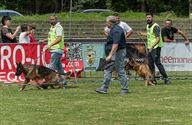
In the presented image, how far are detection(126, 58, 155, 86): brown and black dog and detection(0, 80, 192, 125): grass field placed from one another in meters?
0.63

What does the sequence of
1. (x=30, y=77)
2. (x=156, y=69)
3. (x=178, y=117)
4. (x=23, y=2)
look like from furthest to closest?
(x=23, y=2) → (x=156, y=69) → (x=30, y=77) → (x=178, y=117)

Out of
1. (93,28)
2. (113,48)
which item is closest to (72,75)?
(113,48)

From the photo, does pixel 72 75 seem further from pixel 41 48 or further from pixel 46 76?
pixel 46 76

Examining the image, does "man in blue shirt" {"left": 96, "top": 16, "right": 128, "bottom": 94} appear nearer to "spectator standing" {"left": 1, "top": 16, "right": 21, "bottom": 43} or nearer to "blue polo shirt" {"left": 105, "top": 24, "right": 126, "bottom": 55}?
"blue polo shirt" {"left": 105, "top": 24, "right": 126, "bottom": 55}

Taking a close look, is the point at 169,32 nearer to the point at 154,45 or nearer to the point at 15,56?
the point at 154,45

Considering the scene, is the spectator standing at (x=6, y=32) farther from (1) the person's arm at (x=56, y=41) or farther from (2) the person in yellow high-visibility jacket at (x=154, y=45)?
(2) the person in yellow high-visibility jacket at (x=154, y=45)

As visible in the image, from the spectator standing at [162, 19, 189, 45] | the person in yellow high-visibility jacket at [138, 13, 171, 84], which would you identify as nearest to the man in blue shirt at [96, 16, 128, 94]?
the person in yellow high-visibility jacket at [138, 13, 171, 84]

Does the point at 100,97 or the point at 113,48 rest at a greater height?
the point at 113,48

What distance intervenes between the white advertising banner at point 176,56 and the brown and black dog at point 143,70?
2200 mm

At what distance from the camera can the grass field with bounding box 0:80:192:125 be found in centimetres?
1030

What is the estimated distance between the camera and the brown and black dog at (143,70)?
16.4m

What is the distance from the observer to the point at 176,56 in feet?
62.4

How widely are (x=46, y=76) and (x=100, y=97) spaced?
88.5 inches

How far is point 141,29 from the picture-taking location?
27984mm
